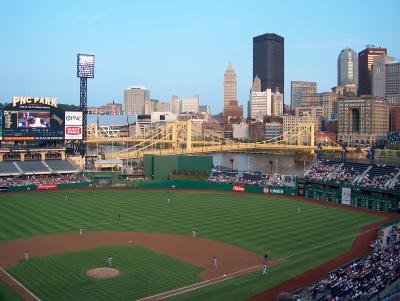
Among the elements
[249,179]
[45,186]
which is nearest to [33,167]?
[45,186]

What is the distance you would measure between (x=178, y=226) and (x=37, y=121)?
115ft

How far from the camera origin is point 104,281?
23.9 m

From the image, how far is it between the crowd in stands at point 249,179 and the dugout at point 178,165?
1.80 metres

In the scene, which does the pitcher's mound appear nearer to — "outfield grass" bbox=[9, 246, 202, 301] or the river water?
"outfield grass" bbox=[9, 246, 202, 301]

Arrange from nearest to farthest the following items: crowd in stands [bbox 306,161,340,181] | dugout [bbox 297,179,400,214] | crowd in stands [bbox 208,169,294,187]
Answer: dugout [bbox 297,179,400,214], crowd in stands [bbox 306,161,340,181], crowd in stands [bbox 208,169,294,187]

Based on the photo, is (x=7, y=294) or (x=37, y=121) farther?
(x=37, y=121)

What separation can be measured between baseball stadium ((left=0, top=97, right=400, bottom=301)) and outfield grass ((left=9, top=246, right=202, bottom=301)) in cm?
6

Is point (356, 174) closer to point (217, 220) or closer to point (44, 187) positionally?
point (217, 220)

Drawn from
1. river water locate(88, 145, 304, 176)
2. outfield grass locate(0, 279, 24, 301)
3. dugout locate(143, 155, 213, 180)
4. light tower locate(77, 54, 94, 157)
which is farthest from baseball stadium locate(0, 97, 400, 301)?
river water locate(88, 145, 304, 176)

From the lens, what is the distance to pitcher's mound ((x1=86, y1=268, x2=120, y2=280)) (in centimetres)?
2467

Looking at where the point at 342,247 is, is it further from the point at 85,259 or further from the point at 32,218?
the point at 32,218

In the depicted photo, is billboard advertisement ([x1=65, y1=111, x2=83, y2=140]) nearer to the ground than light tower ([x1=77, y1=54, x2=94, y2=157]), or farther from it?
nearer to the ground

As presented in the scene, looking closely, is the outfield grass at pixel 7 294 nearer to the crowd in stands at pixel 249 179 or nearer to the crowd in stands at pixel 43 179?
the crowd in stands at pixel 43 179

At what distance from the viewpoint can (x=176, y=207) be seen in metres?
47.3
